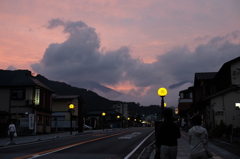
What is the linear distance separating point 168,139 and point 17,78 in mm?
40764

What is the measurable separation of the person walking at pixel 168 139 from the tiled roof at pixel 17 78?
37.1 metres

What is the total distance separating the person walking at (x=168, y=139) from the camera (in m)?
6.63

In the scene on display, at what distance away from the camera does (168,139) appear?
6691 mm

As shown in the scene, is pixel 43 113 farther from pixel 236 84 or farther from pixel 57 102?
pixel 236 84

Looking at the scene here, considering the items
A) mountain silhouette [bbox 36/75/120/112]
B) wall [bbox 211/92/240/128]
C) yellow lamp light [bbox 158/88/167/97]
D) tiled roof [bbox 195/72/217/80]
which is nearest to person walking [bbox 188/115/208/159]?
yellow lamp light [bbox 158/88/167/97]

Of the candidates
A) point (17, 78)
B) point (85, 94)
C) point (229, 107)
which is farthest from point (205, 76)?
point (85, 94)

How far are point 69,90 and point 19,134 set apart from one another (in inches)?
6132

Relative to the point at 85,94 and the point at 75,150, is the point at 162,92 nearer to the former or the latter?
the point at 75,150

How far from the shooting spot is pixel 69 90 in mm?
192125

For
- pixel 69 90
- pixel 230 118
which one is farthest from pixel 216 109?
pixel 69 90

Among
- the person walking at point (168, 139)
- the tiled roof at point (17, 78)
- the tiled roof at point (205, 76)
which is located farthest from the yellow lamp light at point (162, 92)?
the tiled roof at point (17, 78)

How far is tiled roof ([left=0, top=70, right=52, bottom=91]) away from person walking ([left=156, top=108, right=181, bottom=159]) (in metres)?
37.1

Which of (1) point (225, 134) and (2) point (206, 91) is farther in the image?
(2) point (206, 91)

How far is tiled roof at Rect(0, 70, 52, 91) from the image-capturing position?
42281 mm
